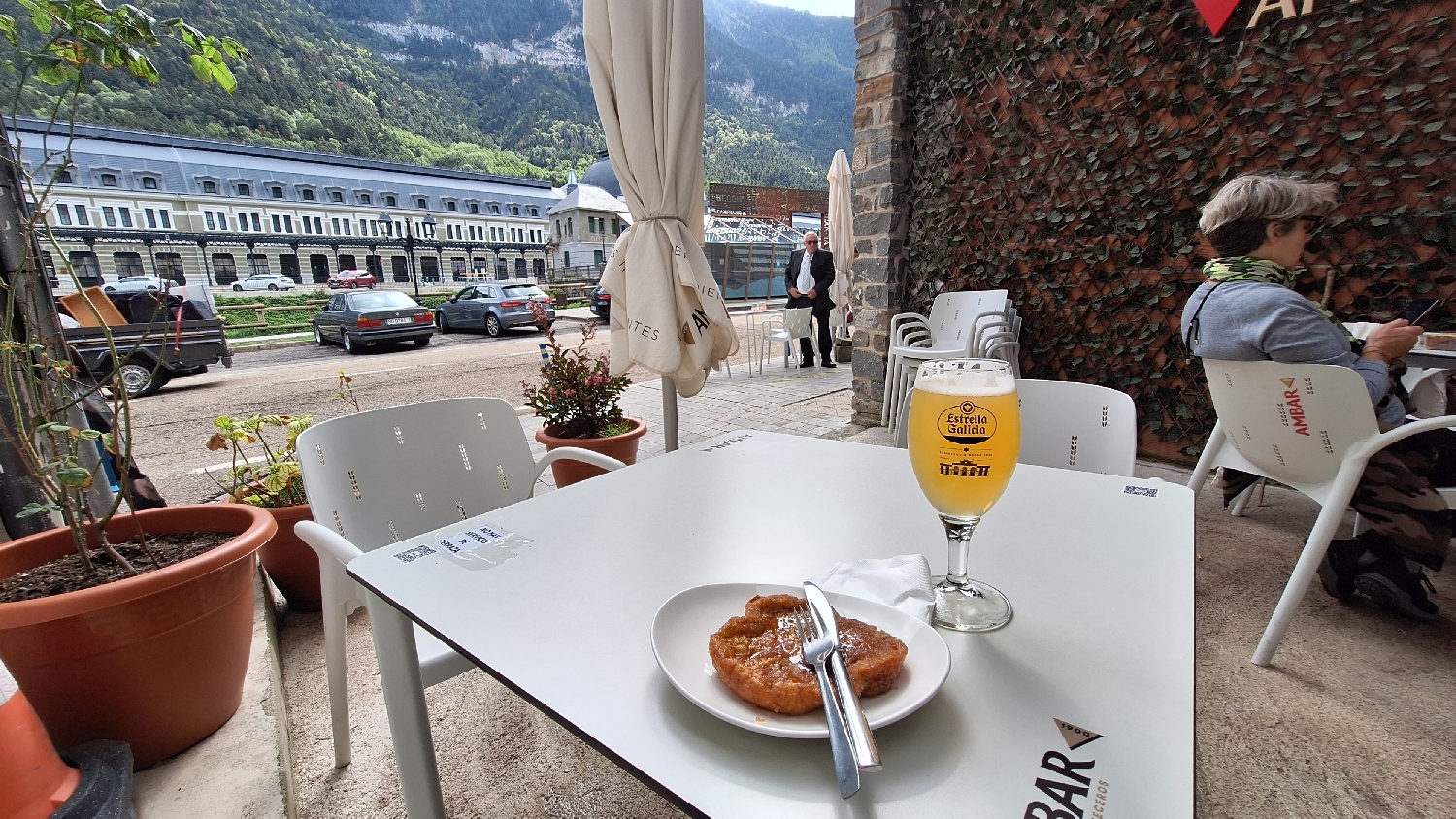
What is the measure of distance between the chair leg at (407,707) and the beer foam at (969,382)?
2.09ft

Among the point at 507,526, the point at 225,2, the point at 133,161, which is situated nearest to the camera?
the point at 507,526

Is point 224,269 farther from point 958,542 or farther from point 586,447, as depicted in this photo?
point 958,542

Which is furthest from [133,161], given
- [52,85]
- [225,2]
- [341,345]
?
[52,85]

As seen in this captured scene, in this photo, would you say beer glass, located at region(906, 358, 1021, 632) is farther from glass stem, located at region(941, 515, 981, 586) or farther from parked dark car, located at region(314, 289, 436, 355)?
parked dark car, located at region(314, 289, 436, 355)

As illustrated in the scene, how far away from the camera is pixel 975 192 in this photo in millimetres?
3461

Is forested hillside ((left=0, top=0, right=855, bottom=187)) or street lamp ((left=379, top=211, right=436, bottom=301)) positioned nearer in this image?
forested hillside ((left=0, top=0, right=855, bottom=187))

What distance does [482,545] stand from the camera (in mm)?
770

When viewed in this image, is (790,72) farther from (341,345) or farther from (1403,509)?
(1403,509)

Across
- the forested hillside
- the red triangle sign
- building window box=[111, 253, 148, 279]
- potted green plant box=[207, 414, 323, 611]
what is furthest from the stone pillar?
building window box=[111, 253, 148, 279]

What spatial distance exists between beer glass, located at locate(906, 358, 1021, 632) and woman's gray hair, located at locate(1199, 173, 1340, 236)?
1.92m

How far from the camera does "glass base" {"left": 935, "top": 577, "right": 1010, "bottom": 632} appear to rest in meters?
0.56

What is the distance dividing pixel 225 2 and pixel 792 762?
2146 centimetres

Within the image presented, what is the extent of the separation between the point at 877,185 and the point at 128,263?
23174 mm

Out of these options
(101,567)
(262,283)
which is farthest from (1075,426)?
(262,283)
